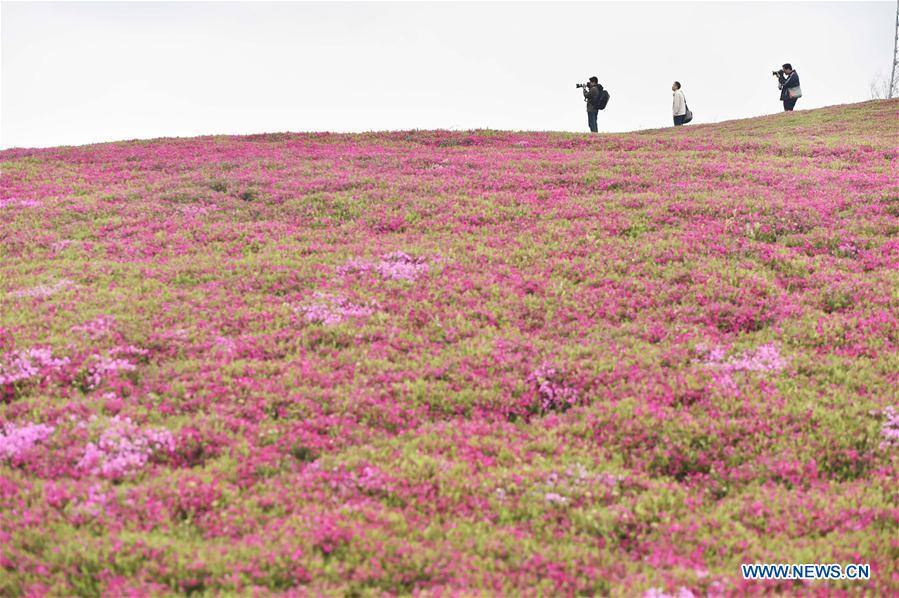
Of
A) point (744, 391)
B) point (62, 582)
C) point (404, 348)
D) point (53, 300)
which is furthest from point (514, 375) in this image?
point (53, 300)

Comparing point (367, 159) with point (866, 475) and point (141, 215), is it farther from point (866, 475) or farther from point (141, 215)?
point (866, 475)

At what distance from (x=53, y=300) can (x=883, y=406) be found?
1538cm

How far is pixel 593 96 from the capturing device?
4869 centimetres

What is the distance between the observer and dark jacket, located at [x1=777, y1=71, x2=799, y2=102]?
180ft

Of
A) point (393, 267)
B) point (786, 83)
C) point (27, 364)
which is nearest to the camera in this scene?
point (27, 364)

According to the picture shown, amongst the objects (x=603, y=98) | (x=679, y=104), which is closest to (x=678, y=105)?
(x=679, y=104)

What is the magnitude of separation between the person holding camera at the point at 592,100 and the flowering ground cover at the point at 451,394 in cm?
2763

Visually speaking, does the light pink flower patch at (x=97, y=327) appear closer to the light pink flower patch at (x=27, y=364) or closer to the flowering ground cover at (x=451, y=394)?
the flowering ground cover at (x=451, y=394)

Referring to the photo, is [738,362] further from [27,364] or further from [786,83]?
[786,83]

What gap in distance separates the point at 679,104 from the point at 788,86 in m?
12.8

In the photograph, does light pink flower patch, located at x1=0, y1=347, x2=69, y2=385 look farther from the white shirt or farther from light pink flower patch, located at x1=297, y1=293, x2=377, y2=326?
the white shirt

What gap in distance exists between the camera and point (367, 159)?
32.1m

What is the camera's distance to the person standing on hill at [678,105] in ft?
161

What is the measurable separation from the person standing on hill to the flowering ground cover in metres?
27.9
